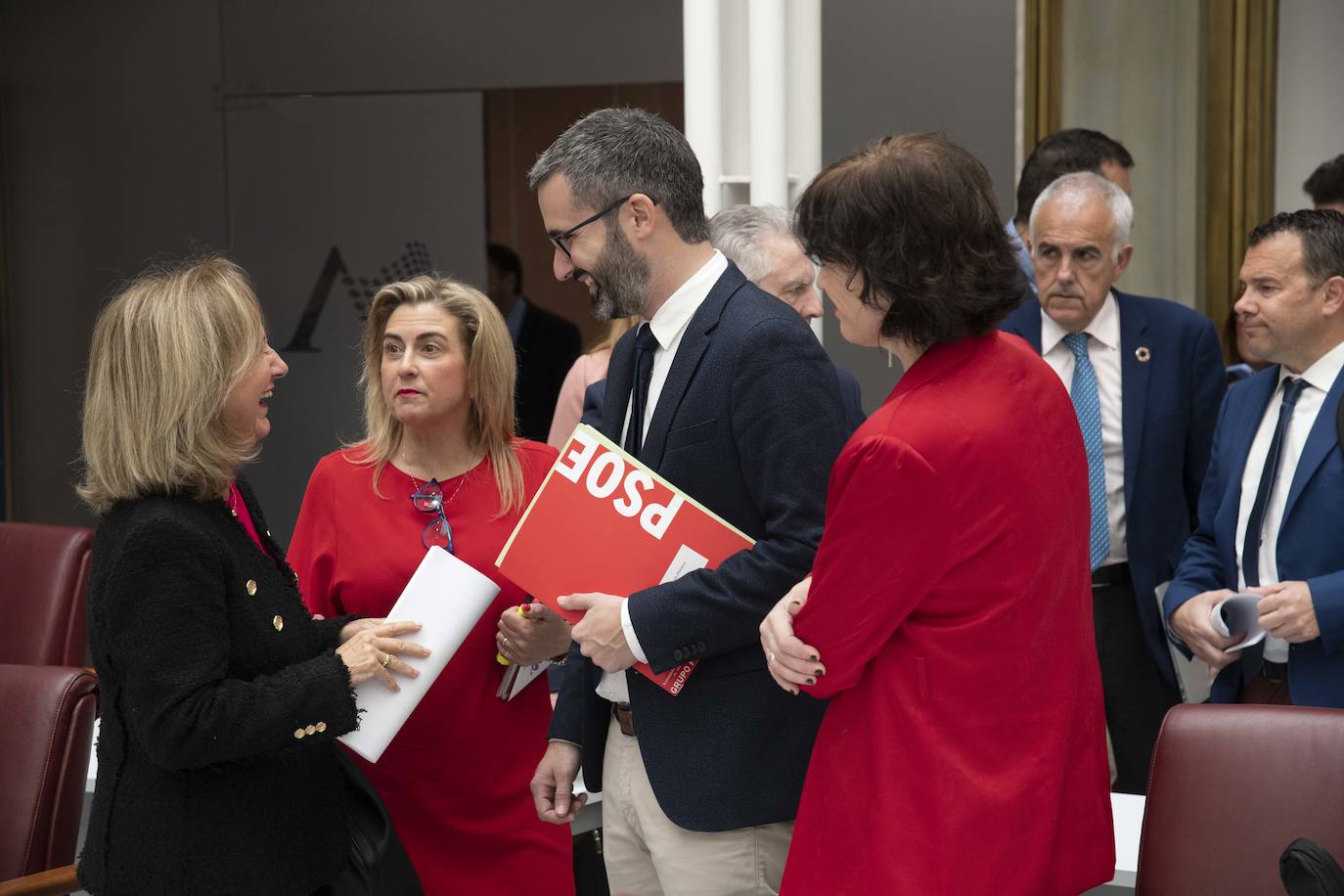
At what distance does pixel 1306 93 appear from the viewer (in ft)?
18.4

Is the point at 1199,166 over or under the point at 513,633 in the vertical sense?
over

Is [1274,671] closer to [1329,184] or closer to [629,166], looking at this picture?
[629,166]

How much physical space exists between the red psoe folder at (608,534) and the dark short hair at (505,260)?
5.55 metres

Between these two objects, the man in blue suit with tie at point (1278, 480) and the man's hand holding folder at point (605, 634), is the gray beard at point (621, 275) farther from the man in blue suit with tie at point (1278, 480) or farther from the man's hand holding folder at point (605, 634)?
the man in blue suit with tie at point (1278, 480)

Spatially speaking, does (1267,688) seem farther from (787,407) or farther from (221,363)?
(221,363)

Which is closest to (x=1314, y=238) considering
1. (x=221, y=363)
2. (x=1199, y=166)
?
(x=221, y=363)

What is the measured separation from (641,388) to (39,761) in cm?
134

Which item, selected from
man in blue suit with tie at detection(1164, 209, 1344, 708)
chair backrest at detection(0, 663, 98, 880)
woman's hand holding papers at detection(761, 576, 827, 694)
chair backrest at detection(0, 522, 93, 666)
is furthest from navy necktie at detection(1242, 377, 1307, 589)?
chair backrest at detection(0, 522, 93, 666)

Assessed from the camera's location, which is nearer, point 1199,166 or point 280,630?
point 280,630

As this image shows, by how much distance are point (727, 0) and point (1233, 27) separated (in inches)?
101

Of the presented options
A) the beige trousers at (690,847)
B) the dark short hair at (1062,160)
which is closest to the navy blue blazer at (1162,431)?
the dark short hair at (1062,160)

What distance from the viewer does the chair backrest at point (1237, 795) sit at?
2088 millimetres

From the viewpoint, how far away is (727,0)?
4043 millimetres

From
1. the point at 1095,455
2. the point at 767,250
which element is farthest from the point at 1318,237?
the point at 767,250
